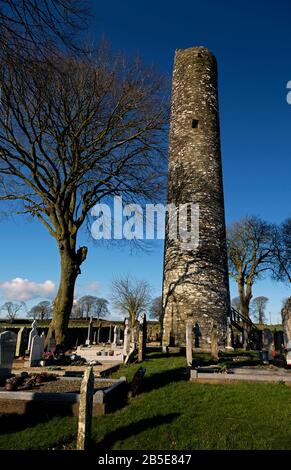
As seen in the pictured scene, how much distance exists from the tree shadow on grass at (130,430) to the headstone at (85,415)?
0.27 metres

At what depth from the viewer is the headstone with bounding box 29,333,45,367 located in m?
11.1

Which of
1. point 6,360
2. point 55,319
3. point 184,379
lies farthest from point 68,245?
point 184,379

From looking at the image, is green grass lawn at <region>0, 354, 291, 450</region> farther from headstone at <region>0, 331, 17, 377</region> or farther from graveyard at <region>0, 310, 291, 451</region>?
headstone at <region>0, 331, 17, 377</region>

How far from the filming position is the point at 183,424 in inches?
209

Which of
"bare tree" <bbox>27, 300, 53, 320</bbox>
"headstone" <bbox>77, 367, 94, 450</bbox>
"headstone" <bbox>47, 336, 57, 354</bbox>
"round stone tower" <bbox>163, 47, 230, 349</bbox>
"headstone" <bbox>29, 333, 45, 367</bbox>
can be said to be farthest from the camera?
"bare tree" <bbox>27, 300, 53, 320</bbox>

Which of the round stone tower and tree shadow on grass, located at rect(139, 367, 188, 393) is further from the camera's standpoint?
the round stone tower

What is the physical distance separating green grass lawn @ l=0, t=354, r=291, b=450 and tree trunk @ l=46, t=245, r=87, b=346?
6.55 m

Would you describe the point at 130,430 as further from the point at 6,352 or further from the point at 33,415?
the point at 6,352

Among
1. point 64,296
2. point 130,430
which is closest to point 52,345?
point 64,296

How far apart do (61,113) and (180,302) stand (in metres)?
10.6

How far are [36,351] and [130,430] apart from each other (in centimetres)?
734

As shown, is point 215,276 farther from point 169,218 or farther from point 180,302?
point 169,218

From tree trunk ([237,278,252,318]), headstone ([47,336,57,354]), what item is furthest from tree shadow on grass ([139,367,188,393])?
tree trunk ([237,278,252,318])

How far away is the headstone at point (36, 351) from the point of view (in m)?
11.1
